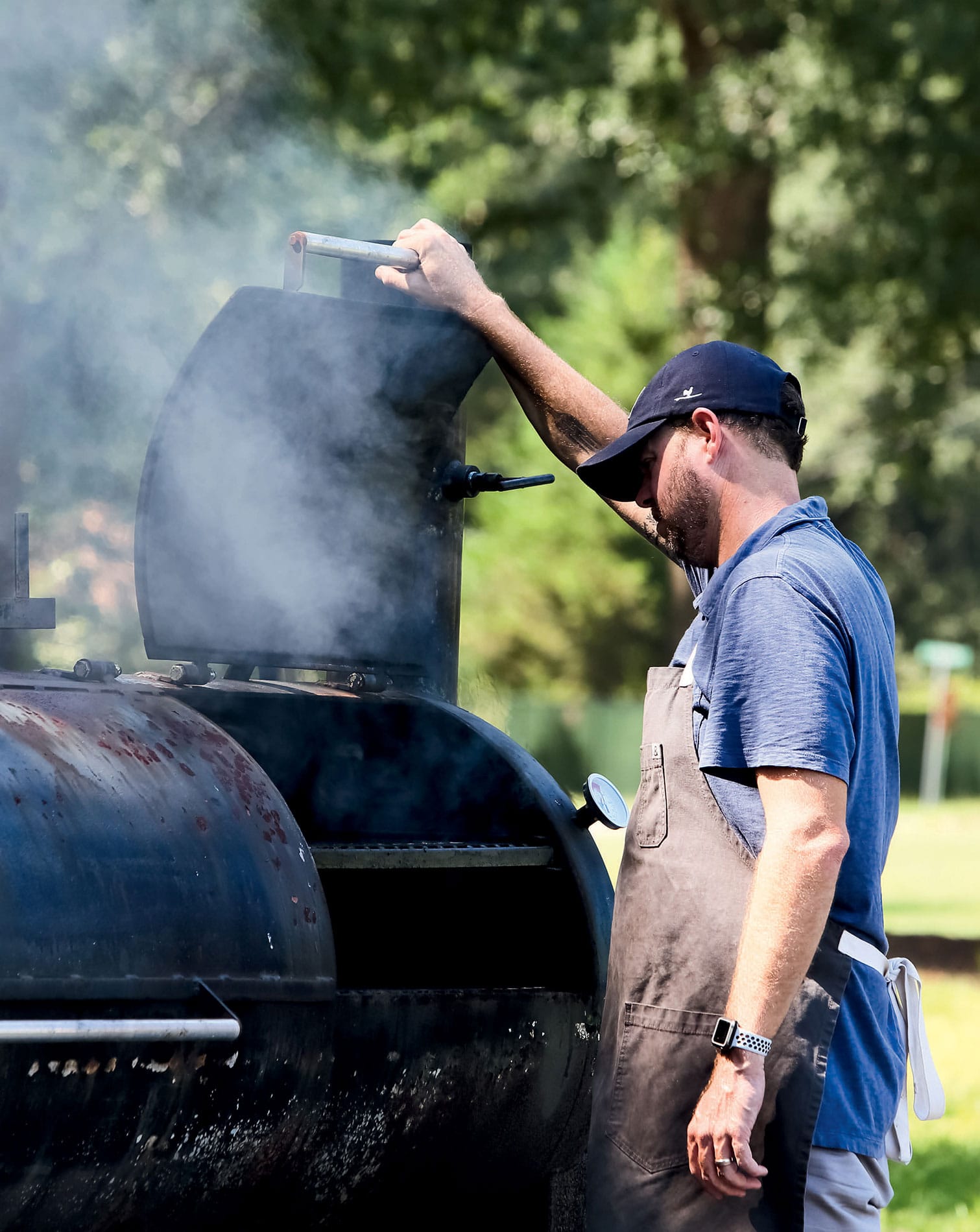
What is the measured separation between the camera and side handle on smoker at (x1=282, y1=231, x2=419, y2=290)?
2795 millimetres

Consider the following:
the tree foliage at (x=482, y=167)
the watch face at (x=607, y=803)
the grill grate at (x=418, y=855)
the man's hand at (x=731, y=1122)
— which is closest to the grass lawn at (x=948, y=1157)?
the tree foliage at (x=482, y=167)

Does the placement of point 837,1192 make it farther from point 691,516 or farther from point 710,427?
point 710,427

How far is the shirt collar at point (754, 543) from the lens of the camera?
7.15 feet

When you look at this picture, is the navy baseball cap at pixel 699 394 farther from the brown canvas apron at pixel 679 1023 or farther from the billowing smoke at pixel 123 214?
the billowing smoke at pixel 123 214

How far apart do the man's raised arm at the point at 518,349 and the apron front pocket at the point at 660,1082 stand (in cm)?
101

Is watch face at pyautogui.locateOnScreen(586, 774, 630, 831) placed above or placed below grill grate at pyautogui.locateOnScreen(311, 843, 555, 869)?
above

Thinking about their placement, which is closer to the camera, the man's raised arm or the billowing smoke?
the man's raised arm

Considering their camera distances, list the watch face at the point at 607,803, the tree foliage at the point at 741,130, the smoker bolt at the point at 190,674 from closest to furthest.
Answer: the smoker bolt at the point at 190,674 → the watch face at the point at 607,803 → the tree foliage at the point at 741,130

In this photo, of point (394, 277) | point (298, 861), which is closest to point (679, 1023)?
point (298, 861)

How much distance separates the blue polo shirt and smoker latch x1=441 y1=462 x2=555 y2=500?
0.87 metres

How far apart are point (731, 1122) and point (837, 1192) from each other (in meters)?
0.19

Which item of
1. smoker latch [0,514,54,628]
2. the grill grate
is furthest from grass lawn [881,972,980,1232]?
smoker latch [0,514,54,628]

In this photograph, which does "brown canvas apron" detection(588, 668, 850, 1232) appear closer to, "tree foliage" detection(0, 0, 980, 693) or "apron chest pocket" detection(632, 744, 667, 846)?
"apron chest pocket" detection(632, 744, 667, 846)

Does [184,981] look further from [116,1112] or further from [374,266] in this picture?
[374,266]
